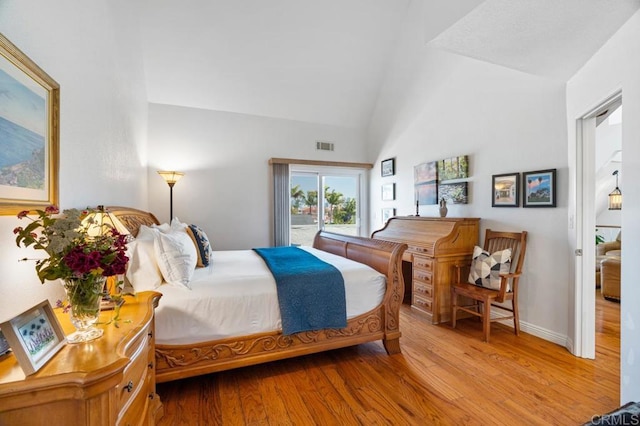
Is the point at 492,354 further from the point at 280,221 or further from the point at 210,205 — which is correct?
the point at 210,205

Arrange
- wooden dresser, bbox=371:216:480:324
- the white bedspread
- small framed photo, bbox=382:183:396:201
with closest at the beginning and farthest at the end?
the white bedspread
wooden dresser, bbox=371:216:480:324
small framed photo, bbox=382:183:396:201

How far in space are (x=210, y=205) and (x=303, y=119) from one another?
2.17 m

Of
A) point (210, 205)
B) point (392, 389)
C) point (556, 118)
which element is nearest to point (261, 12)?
point (210, 205)

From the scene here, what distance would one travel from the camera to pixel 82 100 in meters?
1.98

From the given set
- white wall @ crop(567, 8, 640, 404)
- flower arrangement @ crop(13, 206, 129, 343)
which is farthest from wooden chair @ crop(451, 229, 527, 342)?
flower arrangement @ crop(13, 206, 129, 343)

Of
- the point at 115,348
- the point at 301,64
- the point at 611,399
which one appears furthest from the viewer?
the point at 301,64

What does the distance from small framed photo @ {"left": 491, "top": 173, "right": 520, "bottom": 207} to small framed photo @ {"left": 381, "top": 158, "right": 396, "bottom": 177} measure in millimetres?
1808

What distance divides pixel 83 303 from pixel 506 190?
139 inches

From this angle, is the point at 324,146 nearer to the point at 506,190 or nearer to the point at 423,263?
the point at 423,263

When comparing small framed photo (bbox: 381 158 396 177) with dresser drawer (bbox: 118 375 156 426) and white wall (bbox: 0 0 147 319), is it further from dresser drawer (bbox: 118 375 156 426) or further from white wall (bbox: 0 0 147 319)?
dresser drawer (bbox: 118 375 156 426)

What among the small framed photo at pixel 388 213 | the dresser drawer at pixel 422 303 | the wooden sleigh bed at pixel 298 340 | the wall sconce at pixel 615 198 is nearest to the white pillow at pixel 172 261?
the wooden sleigh bed at pixel 298 340

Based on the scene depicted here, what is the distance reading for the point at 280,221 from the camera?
15.5ft

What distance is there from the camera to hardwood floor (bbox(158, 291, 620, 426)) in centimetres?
173

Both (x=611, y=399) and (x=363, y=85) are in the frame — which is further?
(x=363, y=85)
